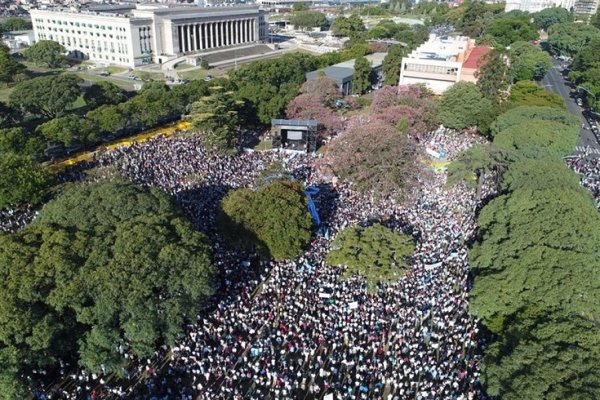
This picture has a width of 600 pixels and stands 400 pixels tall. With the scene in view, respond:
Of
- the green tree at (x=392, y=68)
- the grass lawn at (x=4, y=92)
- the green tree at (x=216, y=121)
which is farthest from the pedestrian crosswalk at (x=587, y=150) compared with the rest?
the grass lawn at (x=4, y=92)

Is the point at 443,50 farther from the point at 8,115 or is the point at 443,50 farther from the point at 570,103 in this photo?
the point at 8,115

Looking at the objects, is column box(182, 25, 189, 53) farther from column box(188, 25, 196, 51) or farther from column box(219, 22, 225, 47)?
column box(219, 22, 225, 47)

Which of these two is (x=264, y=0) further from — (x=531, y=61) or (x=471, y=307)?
(x=471, y=307)

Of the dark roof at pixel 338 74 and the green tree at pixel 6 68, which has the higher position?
the dark roof at pixel 338 74

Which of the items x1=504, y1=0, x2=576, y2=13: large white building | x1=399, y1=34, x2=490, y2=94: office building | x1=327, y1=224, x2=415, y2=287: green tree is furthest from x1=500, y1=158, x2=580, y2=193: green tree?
x1=504, y1=0, x2=576, y2=13: large white building

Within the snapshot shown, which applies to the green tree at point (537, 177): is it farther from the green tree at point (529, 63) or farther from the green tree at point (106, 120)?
the green tree at point (529, 63)

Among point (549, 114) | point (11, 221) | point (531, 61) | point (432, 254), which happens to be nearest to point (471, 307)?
point (432, 254)
